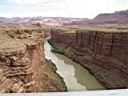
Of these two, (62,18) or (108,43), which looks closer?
(108,43)

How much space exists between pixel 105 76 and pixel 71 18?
172 meters

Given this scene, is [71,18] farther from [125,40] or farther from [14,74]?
[14,74]

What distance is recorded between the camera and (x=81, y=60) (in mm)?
31469

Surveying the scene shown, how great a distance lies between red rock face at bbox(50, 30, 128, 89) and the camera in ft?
67.7

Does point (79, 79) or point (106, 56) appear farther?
point (106, 56)

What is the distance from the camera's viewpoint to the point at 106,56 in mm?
26219

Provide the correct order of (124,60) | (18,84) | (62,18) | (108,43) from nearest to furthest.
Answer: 1. (18,84)
2. (124,60)
3. (108,43)
4. (62,18)

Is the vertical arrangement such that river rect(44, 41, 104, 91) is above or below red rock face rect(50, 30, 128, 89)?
below

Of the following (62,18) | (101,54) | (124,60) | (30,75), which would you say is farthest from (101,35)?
(62,18)

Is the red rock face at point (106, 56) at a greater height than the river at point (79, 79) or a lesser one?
greater

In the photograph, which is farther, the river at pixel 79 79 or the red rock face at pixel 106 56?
the red rock face at pixel 106 56

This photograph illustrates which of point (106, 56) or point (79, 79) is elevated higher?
point (106, 56)

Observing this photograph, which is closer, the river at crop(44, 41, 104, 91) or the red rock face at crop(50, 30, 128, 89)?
the river at crop(44, 41, 104, 91)

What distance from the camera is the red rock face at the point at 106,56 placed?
20650 millimetres
